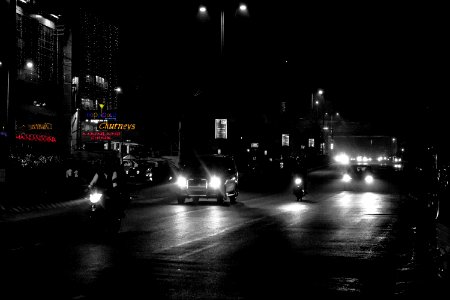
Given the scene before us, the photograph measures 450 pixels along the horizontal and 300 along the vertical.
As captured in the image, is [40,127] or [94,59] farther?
[94,59]

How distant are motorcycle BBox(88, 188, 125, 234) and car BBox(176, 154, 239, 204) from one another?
11.8 meters

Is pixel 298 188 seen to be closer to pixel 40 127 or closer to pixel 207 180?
pixel 207 180

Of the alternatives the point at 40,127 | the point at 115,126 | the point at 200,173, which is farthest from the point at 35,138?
the point at 200,173

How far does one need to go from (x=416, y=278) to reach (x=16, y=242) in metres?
8.73

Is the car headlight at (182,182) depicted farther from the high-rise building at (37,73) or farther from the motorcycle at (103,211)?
the high-rise building at (37,73)

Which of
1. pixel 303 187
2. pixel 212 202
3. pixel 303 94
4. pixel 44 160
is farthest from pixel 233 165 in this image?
pixel 303 94

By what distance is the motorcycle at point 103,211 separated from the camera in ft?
55.8

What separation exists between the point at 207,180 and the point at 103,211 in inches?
485

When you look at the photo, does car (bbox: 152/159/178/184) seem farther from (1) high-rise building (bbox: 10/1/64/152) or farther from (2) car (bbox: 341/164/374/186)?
(2) car (bbox: 341/164/374/186)

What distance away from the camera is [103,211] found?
56.1 feet

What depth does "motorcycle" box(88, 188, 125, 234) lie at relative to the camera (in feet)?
55.8

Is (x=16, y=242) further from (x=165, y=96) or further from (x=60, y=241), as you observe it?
(x=165, y=96)

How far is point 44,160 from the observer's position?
41.9 meters

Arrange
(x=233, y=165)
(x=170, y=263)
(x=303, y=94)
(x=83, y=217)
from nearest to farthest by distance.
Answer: (x=170, y=263), (x=83, y=217), (x=233, y=165), (x=303, y=94)
